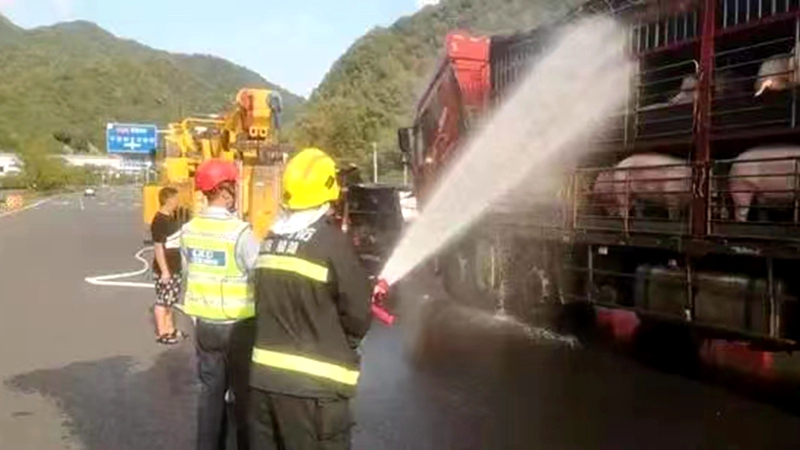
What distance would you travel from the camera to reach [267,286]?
376 cm

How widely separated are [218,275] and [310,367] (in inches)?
58.8

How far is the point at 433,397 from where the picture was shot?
7.16 m

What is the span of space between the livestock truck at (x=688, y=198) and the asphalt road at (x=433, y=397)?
56cm

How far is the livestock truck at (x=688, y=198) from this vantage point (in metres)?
6.42

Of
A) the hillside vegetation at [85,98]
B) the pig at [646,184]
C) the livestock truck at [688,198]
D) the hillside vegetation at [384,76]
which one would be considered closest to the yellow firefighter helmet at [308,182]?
the livestock truck at [688,198]

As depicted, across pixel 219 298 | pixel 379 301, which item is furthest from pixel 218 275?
pixel 379 301

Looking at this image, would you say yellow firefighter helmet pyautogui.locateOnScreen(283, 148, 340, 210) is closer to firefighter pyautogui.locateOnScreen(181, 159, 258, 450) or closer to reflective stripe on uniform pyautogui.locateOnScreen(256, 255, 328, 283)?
reflective stripe on uniform pyautogui.locateOnScreen(256, 255, 328, 283)

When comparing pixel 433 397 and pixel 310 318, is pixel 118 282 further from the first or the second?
pixel 310 318

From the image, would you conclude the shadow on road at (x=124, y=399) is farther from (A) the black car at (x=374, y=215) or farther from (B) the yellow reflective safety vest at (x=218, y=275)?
(A) the black car at (x=374, y=215)

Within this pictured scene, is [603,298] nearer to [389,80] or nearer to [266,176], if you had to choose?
[266,176]

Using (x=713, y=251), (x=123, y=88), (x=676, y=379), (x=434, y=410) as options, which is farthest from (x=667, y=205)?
(x=123, y=88)

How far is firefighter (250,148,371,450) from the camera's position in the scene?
367 centimetres

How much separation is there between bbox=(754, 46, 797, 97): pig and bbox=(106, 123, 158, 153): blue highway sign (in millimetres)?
48797

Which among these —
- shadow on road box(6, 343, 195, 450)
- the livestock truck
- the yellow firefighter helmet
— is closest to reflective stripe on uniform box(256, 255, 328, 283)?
the yellow firefighter helmet
